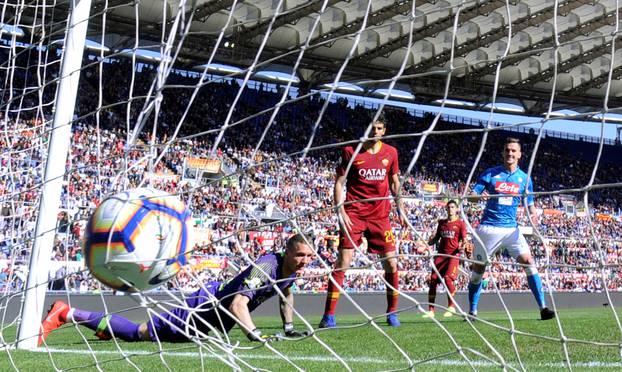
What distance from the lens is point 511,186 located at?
7.17m

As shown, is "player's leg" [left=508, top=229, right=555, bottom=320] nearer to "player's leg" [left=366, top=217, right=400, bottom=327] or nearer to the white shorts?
the white shorts

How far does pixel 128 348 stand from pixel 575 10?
20.1 m

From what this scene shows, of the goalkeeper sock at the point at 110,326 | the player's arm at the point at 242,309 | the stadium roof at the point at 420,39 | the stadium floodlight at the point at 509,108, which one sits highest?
the stadium roof at the point at 420,39

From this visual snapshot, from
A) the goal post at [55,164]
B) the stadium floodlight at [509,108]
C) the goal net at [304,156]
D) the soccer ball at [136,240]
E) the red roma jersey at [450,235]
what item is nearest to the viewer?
the soccer ball at [136,240]

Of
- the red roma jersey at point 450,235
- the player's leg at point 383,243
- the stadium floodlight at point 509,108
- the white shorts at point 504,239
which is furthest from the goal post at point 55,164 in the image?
the stadium floodlight at point 509,108

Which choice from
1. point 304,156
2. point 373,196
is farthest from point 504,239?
point 304,156

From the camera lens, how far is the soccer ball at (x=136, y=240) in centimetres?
325

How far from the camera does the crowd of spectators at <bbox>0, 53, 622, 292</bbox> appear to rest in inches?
326

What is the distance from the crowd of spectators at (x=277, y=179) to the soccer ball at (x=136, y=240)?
57cm

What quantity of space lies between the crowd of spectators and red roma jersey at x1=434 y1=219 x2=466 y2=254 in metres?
1.11

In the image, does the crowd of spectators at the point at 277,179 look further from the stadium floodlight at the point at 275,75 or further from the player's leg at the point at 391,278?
the stadium floodlight at the point at 275,75

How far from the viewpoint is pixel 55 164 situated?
17.1 ft

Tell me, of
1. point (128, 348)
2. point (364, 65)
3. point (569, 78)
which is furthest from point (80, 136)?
point (569, 78)

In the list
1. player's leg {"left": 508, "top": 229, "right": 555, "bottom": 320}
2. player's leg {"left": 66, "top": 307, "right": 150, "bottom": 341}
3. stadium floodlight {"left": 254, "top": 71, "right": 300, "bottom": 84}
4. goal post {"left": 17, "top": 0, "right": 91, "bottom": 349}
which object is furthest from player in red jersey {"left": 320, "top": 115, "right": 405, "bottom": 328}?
stadium floodlight {"left": 254, "top": 71, "right": 300, "bottom": 84}
